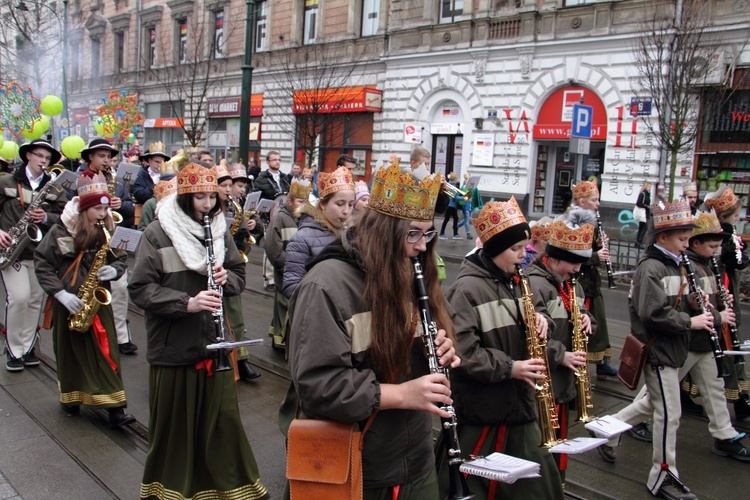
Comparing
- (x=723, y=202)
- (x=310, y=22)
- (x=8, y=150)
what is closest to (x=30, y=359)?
(x=723, y=202)

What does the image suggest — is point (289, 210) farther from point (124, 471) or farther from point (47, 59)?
point (47, 59)

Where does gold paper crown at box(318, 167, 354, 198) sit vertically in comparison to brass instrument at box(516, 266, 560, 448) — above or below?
above

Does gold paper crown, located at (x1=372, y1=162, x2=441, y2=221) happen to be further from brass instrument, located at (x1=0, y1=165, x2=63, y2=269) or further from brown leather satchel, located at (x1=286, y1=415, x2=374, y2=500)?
brass instrument, located at (x1=0, y1=165, x2=63, y2=269)

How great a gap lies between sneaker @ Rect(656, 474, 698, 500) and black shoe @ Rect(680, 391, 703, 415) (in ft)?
5.95

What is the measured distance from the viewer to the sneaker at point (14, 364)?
21.2 feet

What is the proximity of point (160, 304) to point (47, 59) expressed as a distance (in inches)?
1350

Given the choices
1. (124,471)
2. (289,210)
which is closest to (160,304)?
(124,471)

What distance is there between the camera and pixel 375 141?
2783cm

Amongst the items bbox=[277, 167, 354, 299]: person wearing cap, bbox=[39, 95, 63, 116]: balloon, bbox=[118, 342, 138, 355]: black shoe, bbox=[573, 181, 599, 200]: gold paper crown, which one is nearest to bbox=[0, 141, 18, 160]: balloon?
bbox=[39, 95, 63, 116]: balloon

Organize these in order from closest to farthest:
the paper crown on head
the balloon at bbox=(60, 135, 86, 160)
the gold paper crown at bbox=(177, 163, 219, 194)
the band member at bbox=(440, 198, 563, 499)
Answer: the band member at bbox=(440, 198, 563, 499)
the gold paper crown at bbox=(177, 163, 219, 194)
the paper crown on head
the balloon at bbox=(60, 135, 86, 160)

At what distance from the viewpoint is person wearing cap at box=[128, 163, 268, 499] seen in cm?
384

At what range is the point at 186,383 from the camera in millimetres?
3883

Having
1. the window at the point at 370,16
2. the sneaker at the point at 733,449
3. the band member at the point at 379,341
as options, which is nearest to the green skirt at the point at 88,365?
the band member at the point at 379,341

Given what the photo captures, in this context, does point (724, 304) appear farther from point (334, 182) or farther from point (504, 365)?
point (334, 182)
